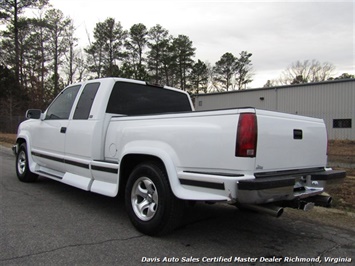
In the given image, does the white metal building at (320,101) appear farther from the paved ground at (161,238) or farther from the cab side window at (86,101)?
the cab side window at (86,101)

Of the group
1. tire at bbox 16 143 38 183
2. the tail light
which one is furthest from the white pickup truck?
tire at bbox 16 143 38 183

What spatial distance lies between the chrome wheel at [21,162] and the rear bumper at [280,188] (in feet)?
18.6

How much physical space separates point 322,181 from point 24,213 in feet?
13.8

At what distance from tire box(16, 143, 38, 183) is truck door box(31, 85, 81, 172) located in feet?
1.91

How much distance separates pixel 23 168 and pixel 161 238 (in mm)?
4701

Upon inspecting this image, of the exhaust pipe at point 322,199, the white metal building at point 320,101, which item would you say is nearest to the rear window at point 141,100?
the exhaust pipe at point 322,199

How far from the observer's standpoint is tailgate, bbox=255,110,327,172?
3434 millimetres

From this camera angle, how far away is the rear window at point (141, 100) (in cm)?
519

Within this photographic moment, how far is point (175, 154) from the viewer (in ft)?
12.4

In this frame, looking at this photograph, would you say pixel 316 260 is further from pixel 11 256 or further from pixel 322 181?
pixel 11 256

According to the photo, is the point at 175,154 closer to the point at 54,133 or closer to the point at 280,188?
the point at 280,188

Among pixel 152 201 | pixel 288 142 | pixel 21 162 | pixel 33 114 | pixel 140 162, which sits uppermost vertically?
pixel 33 114

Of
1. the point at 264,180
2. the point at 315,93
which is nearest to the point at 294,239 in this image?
the point at 264,180

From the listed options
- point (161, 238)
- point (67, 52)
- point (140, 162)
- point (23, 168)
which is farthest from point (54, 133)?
point (67, 52)
